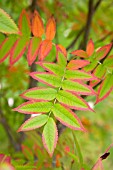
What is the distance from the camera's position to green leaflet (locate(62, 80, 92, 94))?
0.75 metres

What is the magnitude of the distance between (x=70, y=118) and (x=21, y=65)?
3.07ft

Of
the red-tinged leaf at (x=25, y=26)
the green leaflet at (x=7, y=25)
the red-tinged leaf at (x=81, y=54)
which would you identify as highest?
the green leaflet at (x=7, y=25)

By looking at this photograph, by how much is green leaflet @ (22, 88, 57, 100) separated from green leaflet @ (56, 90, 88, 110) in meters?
0.01

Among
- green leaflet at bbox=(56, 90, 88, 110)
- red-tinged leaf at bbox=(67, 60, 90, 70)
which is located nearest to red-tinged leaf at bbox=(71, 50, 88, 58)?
red-tinged leaf at bbox=(67, 60, 90, 70)

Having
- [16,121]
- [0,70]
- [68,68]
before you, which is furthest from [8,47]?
[16,121]

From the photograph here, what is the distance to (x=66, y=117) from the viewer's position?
0.72m

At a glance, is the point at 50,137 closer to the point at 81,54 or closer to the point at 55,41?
the point at 81,54

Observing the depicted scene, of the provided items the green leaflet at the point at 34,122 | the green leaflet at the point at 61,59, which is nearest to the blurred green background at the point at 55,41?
the green leaflet at the point at 61,59

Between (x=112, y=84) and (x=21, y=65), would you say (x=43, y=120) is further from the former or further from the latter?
(x=21, y=65)

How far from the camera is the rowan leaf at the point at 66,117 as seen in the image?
0.71m

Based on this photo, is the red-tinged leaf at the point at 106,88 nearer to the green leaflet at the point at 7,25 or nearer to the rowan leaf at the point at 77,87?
the rowan leaf at the point at 77,87

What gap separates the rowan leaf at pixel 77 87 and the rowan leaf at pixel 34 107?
56 mm

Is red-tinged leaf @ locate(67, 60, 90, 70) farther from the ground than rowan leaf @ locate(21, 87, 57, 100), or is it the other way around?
red-tinged leaf @ locate(67, 60, 90, 70)

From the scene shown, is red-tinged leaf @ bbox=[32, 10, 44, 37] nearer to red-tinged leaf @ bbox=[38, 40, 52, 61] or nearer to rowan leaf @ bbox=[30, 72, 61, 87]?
red-tinged leaf @ bbox=[38, 40, 52, 61]
